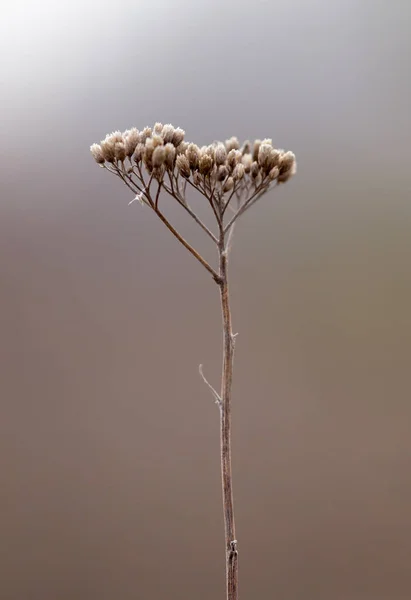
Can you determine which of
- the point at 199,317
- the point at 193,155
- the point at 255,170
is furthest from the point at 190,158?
the point at 199,317

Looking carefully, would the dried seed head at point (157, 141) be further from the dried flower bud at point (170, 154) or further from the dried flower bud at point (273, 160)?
the dried flower bud at point (273, 160)

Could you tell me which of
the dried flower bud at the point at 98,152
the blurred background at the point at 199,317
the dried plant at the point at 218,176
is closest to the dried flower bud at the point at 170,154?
the dried plant at the point at 218,176

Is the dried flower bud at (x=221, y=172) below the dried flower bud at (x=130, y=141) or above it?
below

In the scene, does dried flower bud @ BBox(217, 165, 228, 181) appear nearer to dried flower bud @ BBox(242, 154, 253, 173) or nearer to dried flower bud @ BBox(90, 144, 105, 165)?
dried flower bud @ BBox(242, 154, 253, 173)

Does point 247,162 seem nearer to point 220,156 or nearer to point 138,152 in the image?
point 220,156

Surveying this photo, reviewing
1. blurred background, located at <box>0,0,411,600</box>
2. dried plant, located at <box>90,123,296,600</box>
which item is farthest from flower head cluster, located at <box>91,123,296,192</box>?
blurred background, located at <box>0,0,411,600</box>

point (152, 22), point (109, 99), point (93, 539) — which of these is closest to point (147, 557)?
point (93, 539)

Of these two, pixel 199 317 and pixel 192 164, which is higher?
pixel 192 164

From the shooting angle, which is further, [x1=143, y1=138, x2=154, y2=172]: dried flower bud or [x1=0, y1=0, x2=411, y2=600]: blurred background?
[x1=0, y1=0, x2=411, y2=600]: blurred background
